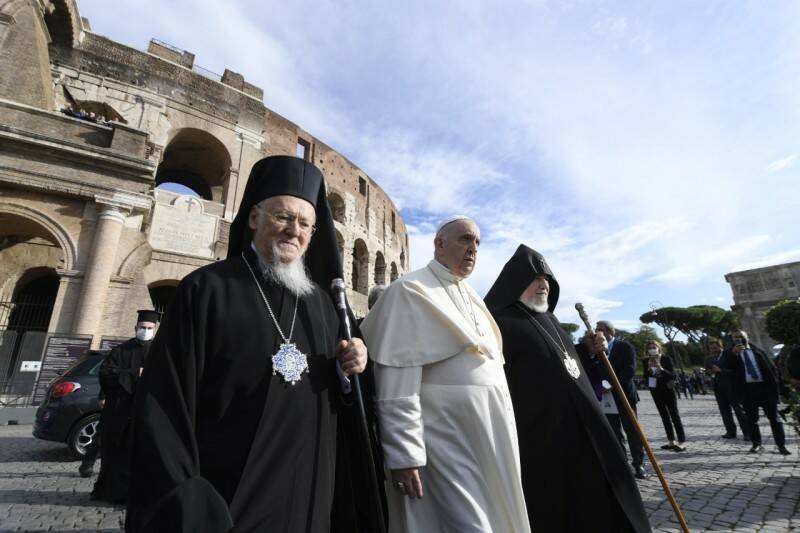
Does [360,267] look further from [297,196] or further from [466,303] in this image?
[297,196]

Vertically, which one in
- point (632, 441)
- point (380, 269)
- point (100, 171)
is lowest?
point (632, 441)

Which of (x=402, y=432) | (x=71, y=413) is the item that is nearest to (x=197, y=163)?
(x=71, y=413)

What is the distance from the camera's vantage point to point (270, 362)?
164 centimetres

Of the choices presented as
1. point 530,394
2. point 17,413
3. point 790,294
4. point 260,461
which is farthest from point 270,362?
point 790,294

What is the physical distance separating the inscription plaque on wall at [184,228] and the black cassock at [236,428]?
14.6 meters

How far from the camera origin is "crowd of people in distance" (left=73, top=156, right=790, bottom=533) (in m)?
1.42

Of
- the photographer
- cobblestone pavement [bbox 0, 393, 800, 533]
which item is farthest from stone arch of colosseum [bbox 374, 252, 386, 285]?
the photographer

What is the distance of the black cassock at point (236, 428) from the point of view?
128 centimetres

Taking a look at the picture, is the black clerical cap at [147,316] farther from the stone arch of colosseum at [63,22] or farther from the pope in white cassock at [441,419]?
the stone arch of colosseum at [63,22]

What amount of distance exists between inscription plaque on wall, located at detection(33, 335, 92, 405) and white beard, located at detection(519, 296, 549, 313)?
1085cm

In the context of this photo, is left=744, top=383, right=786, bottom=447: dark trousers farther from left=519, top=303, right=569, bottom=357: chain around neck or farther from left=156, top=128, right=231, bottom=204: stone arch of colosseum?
left=156, top=128, right=231, bottom=204: stone arch of colosseum

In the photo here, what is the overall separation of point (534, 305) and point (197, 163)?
20024 millimetres

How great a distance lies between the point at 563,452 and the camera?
2684 millimetres

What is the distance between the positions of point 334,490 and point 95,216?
13174 millimetres
